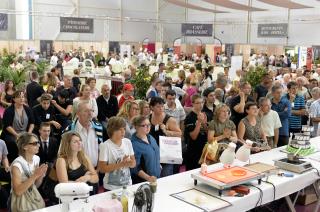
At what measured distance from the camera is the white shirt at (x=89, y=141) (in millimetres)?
4023

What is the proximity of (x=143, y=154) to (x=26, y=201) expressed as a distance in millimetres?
1083

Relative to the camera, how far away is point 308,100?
7152 millimetres

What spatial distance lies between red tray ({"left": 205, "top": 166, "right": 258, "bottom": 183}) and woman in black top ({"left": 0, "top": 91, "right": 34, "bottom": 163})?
2.72 m

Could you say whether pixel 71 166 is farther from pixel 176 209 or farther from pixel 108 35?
pixel 108 35

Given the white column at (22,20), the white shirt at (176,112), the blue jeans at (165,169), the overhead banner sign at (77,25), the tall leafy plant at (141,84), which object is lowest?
the blue jeans at (165,169)

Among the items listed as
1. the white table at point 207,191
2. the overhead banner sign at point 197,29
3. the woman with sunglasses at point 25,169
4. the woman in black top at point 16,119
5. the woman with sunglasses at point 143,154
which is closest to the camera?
the white table at point 207,191

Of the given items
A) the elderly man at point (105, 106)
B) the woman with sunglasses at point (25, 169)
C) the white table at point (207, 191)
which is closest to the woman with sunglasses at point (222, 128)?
the white table at point (207, 191)

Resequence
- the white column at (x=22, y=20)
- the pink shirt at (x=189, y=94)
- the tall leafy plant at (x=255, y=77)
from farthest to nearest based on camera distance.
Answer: the white column at (x=22, y=20), the tall leafy plant at (x=255, y=77), the pink shirt at (x=189, y=94)

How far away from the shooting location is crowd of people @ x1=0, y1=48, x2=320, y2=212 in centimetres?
347

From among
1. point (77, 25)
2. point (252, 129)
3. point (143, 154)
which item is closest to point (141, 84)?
point (252, 129)

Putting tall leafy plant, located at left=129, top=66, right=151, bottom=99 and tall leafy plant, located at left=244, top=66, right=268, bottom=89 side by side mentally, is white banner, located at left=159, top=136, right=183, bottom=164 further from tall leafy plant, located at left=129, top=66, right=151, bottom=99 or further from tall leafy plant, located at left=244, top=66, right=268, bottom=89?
tall leafy plant, located at left=244, top=66, right=268, bottom=89

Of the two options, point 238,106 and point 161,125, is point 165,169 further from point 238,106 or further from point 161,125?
point 238,106

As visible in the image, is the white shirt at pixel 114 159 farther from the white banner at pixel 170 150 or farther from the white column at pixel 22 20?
the white column at pixel 22 20

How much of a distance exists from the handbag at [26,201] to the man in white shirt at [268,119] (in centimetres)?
302
